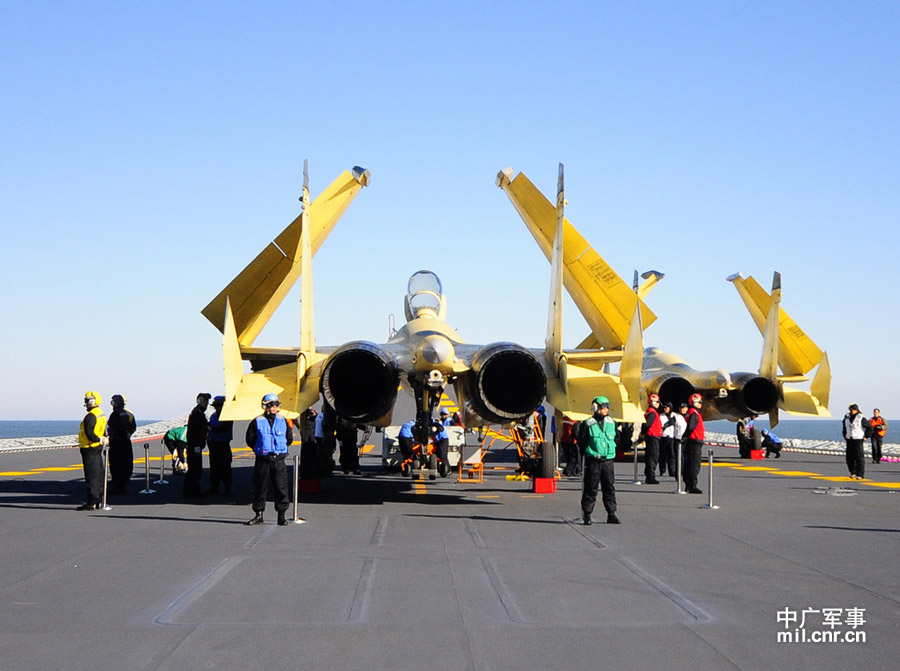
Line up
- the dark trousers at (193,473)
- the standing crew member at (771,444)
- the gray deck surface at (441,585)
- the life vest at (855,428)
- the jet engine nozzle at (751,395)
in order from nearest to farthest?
the gray deck surface at (441,585), the dark trousers at (193,473), the life vest at (855,428), the jet engine nozzle at (751,395), the standing crew member at (771,444)

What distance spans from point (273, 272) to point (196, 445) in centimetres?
319

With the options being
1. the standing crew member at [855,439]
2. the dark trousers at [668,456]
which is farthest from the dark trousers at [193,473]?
the standing crew member at [855,439]

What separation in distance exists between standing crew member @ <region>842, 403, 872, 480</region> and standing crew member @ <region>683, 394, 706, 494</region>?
455 cm

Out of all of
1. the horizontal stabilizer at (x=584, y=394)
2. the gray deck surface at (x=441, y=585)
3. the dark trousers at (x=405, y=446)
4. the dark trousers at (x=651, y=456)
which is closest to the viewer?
the gray deck surface at (x=441, y=585)

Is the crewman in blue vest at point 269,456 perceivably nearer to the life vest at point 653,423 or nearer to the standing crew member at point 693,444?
the standing crew member at point 693,444

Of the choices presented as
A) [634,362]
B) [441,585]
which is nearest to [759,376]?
[634,362]

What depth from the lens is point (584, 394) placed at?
13.9 meters

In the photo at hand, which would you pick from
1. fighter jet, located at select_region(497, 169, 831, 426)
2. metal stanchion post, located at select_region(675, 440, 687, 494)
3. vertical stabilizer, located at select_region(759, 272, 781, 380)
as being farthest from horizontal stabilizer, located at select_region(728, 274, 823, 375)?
metal stanchion post, located at select_region(675, 440, 687, 494)

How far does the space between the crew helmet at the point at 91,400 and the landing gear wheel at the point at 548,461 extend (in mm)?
7594

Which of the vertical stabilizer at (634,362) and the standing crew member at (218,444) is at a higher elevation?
the vertical stabilizer at (634,362)

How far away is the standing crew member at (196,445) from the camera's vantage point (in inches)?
600

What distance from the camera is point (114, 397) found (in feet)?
53.2

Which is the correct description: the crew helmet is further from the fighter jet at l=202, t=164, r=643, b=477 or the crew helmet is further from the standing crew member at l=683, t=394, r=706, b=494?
the standing crew member at l=683, t=394, r=706, b=494

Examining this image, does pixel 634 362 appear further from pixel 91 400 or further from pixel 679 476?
pixel 91 400
